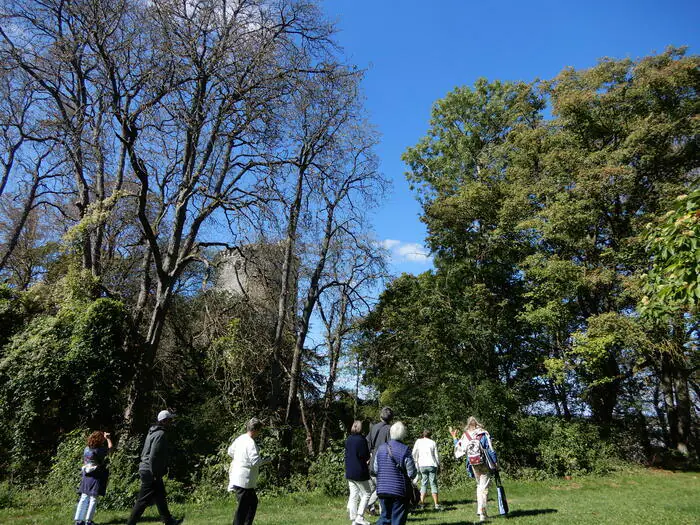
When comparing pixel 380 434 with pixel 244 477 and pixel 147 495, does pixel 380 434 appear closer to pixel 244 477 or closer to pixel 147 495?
pixel 244 477

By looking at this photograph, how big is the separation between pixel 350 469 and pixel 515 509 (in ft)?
14.9

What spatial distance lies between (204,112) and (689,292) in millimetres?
10178

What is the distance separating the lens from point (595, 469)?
52.0 feet

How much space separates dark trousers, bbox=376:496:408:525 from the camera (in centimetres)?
548

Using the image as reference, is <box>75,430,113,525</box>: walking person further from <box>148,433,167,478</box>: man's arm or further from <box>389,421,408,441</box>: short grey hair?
<box>389,421,408,441</box>: short grey hair

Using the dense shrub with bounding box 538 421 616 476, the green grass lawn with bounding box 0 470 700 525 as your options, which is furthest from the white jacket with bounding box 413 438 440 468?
the dense shrub with bounding box 538 421 616 476

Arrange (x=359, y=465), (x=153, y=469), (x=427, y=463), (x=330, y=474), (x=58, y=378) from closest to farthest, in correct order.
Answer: (x=153, y=469)
(x=359, y=465)
(x=427, y=463)
(x=58, y=378)
(x=330, y=474)

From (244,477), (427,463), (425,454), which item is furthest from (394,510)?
(425,454)

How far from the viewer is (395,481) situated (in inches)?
215

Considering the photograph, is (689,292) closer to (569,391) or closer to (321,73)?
(321,73)

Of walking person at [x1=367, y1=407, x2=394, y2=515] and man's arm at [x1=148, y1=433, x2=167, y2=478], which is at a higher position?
walking person at [x1=367, y1=407, x2=394, y2=515]

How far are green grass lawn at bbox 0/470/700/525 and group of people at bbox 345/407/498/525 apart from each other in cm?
85

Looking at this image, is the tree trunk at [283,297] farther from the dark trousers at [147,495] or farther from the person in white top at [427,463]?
the dark trousers at [147,495]

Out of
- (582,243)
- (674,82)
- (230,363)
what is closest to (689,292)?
(230,363)
